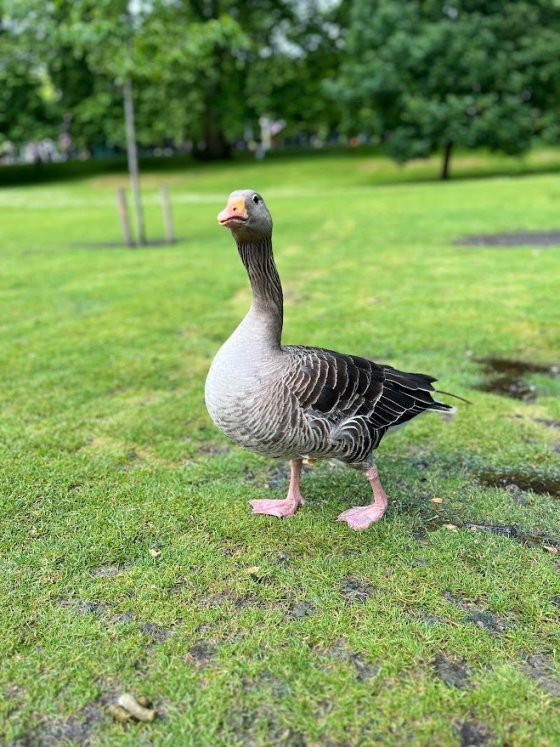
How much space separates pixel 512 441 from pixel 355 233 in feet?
36.4

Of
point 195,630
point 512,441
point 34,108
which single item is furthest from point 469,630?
→ point 34,108

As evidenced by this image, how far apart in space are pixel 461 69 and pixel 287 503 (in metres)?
28.5

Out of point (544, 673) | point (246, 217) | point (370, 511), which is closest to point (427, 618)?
point (544, 673)

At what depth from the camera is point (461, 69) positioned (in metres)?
27.2

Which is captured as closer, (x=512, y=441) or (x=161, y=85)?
(x=512, y=441)

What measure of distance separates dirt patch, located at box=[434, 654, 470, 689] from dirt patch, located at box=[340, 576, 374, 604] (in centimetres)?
47

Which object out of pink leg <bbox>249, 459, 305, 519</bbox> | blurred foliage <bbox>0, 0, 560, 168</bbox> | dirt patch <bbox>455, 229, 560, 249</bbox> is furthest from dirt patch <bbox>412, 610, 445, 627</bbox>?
blurred foliage <bbox>0, 0, 560, 168</bbox>

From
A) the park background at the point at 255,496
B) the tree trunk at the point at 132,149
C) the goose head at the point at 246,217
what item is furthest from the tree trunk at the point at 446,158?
the goose head at the point at 246,217

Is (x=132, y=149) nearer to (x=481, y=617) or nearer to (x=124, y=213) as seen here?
(x=124, y=213)

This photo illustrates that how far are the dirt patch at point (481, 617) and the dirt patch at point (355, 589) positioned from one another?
383mm

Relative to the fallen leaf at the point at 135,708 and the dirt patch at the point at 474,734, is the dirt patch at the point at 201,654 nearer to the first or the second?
the fallen leaf at the point at 135,708

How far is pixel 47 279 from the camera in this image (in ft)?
35.0

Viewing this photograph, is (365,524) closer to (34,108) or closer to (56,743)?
(56,743)

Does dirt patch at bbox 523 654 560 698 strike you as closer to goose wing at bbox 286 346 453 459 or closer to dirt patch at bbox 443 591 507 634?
dirt patch at bbox 443 591 507 634
